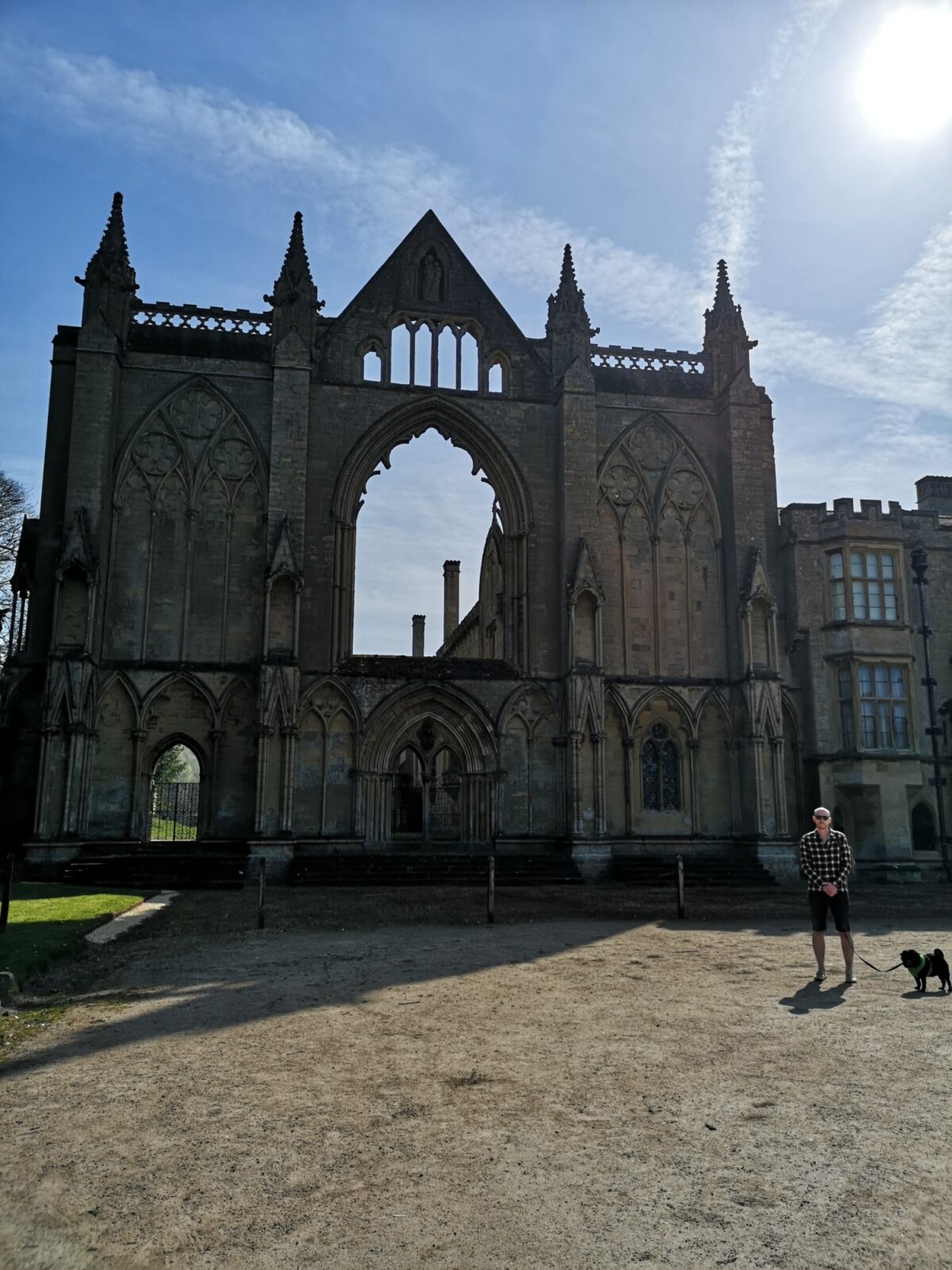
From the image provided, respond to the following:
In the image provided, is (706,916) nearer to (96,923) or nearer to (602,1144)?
(96,923)

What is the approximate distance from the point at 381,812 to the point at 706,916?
36.6 ft

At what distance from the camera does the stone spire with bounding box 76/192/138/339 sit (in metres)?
24.9

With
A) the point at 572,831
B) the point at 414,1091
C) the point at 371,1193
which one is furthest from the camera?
the point at 572,831

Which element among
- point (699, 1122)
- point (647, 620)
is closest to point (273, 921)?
point (699, 1122)

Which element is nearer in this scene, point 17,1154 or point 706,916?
point 17,1154

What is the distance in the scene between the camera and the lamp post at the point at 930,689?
1052 inches

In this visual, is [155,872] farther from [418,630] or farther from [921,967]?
[418,630]

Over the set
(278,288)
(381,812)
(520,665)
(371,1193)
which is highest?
(278,288)

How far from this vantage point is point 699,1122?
523 centimetres

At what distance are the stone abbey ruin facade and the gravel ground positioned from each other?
13984 millimetres

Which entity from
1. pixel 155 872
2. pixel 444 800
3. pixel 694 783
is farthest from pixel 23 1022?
pixel 444 800

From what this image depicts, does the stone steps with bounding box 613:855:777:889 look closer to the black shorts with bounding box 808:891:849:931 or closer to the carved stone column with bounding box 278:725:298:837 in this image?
the carved stone column with bounding box 278:725:298:837

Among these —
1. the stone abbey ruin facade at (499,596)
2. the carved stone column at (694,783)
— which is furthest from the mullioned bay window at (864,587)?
the carved stone column at (694,783)

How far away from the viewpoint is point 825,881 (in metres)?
9.90
